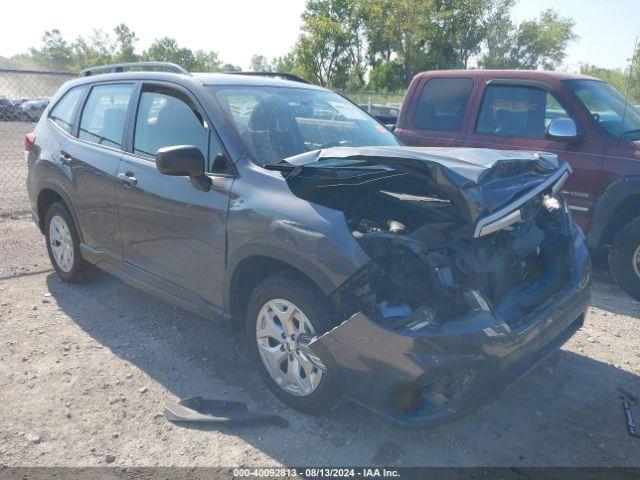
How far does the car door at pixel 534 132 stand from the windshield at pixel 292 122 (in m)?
1.83

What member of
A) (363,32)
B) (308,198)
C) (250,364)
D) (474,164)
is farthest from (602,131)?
(363,32)

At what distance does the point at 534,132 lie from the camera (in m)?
5.59

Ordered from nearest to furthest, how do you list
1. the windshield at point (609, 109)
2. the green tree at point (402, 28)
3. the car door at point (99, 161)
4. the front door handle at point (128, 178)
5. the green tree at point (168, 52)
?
the front door handle at point (128, 178)
the car door at point (99, 161)
the windshield at point (609, 109)
the green tree at point (402, 28)
the green tree at point (168, 52)

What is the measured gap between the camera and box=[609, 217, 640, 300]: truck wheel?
4891 millimetres

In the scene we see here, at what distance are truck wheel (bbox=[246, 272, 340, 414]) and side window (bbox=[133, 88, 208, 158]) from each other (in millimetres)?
1052

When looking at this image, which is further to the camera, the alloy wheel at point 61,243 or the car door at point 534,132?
the car door at point 534,132

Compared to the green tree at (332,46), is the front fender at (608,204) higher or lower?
lower

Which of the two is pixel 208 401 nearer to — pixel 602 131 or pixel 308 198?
pixel 308 198

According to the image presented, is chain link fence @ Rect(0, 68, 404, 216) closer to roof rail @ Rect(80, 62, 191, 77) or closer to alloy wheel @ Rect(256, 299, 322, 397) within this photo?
roof rail @ Rect(80, 62, 191, 77)

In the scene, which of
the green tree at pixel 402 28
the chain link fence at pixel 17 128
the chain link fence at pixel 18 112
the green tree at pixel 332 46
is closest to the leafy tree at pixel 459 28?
the green tree at pixel 402 28

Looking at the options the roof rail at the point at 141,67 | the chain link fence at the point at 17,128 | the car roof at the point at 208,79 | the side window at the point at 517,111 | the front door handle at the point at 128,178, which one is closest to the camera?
the car roof at the point at 208,79

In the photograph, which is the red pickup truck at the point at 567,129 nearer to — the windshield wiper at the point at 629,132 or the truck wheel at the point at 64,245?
the windshield wiper at the point at 629,132

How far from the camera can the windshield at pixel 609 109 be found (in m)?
5.25

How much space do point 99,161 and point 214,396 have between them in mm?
2108
